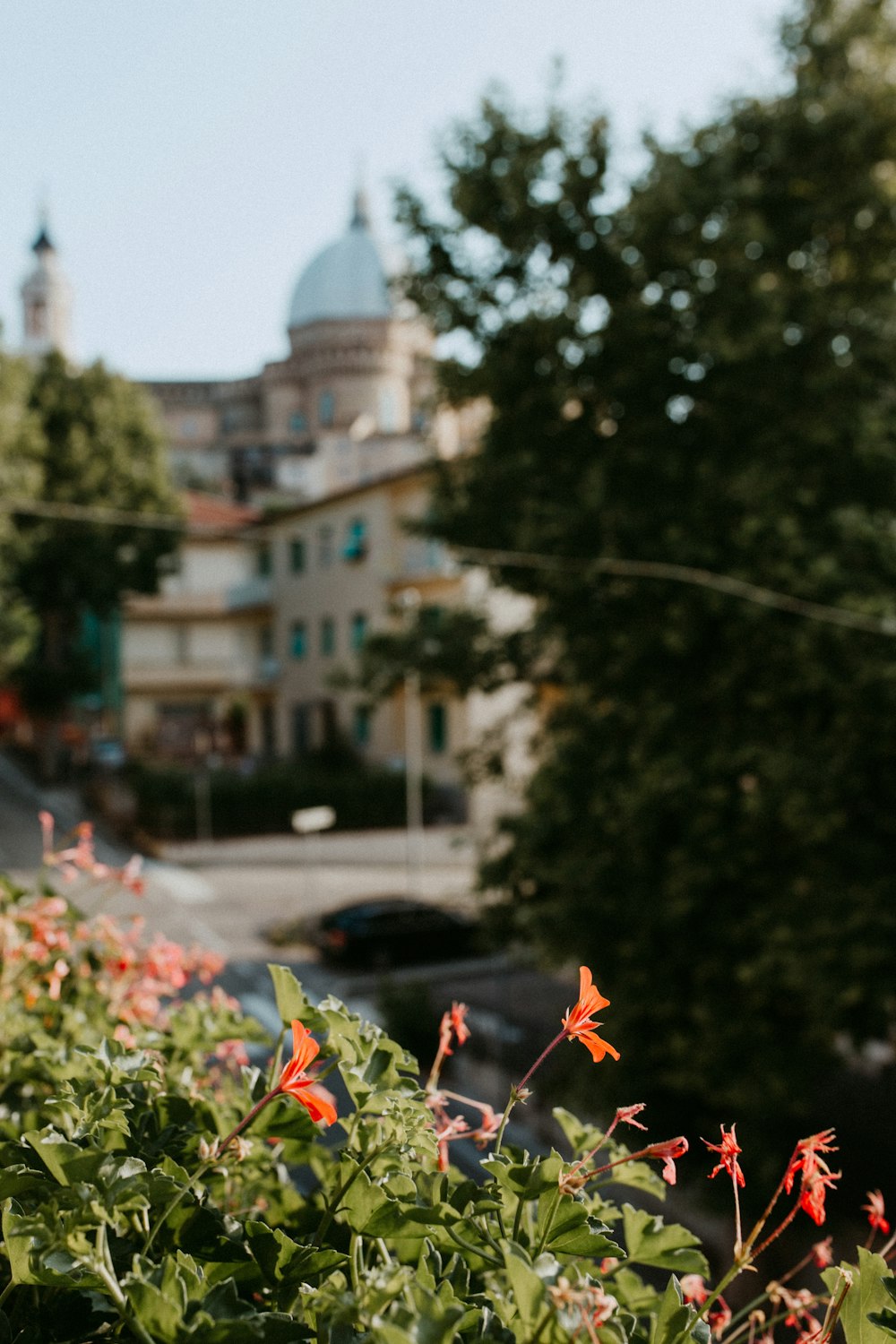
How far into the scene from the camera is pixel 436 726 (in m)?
36.7

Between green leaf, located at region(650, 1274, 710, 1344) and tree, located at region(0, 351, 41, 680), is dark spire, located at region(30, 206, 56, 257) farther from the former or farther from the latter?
green leaf, located at region(650, 1274, 710, 1344)

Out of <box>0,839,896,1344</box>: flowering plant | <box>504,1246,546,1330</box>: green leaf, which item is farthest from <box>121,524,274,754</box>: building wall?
<box>504,1246,546,1330</box>: green leaf

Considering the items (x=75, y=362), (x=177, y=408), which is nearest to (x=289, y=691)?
(x=75, y=362)

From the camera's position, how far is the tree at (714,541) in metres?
10.1

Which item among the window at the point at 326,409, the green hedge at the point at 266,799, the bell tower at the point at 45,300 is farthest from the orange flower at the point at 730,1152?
the bell tower at the point at 45,300

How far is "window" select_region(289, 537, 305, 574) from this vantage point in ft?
142

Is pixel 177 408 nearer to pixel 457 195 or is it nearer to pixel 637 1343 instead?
pixel 457 195

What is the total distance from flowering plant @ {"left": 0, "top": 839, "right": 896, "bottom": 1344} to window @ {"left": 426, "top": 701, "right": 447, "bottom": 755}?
3440 centimetres

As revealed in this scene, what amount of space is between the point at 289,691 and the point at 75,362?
47.6 ft

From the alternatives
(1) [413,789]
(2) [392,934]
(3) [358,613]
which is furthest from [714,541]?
(3) [358,613]

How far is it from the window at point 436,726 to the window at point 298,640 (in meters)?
8.85

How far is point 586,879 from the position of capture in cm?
1084

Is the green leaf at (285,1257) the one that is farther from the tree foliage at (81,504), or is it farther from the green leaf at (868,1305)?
the tree foliage at (81,504)

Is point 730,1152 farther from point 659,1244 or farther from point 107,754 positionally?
point 107,754
